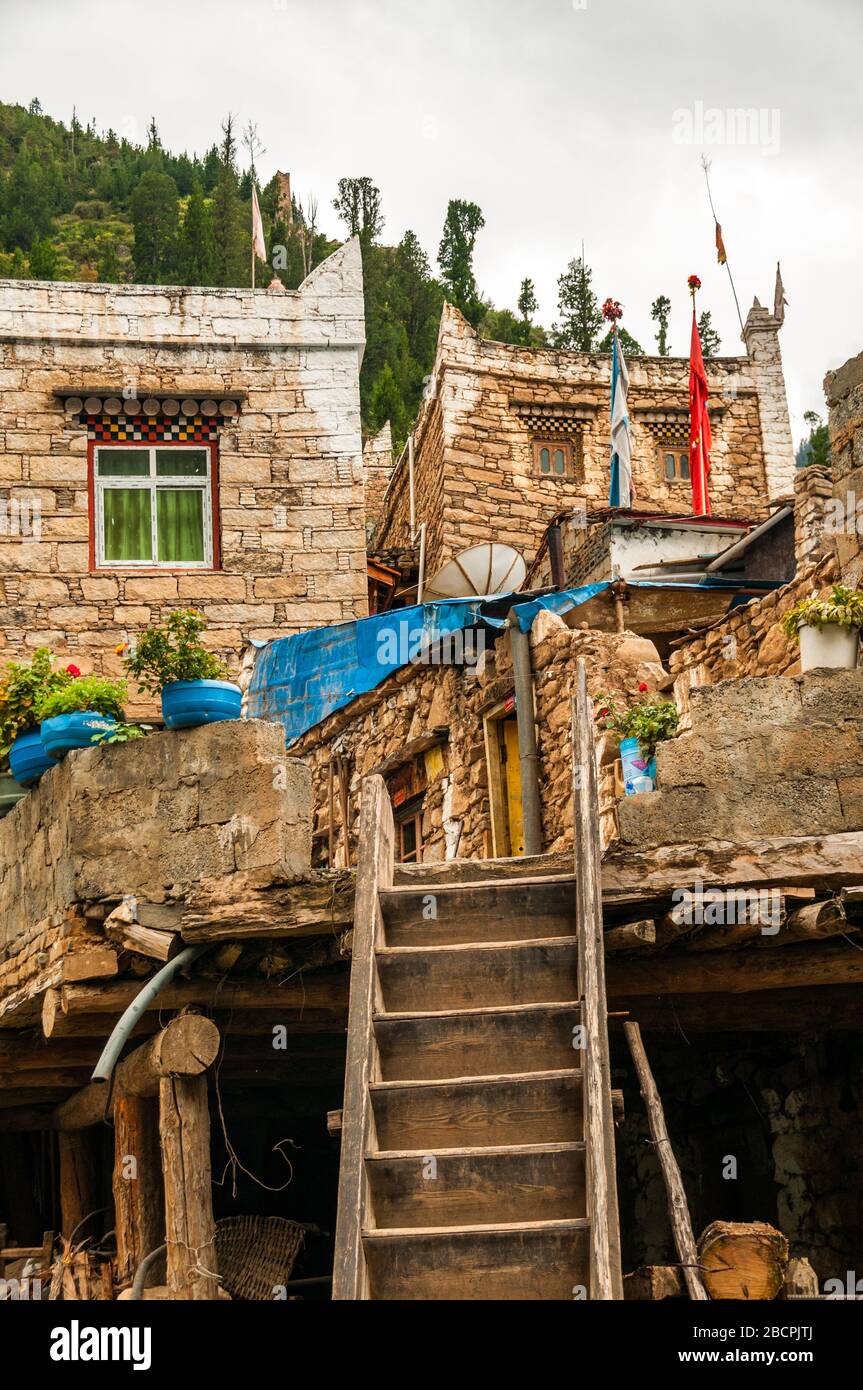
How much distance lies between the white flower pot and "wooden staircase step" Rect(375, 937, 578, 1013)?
228 cm

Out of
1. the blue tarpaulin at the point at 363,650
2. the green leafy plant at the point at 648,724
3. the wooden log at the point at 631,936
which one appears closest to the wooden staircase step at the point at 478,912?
the wooden log at the point at 631,936

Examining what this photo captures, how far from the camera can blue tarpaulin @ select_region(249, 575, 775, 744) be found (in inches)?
479

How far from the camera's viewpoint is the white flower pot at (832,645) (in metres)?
8.54

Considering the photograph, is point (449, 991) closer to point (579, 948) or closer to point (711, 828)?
point (579, 948)

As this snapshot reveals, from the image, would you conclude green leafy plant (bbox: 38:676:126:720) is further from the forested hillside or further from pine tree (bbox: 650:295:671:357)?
pine tree (bbox: 650:295:671:357)

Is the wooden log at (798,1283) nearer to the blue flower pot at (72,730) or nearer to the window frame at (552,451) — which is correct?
the blue flower pot at (72,730)

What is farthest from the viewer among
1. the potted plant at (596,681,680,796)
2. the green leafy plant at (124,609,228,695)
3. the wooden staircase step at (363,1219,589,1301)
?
the potted plant at (596,681,680,796)

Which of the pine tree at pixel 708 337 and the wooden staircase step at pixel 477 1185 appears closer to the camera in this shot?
the wooden staircase step at pixel 477 1185

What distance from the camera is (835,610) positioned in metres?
8.48

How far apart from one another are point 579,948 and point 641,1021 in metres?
2.15

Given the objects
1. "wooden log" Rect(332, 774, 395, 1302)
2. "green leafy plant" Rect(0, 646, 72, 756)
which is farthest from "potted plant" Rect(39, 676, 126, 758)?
"wooden log" Rect(332, 774, 395, 1302)

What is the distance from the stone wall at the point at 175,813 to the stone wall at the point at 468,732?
2.44 metres

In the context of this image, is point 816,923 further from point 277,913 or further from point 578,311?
point 578,311
